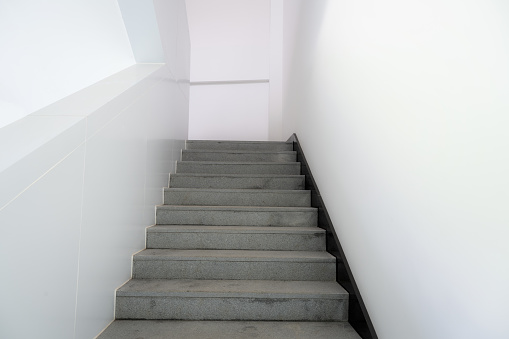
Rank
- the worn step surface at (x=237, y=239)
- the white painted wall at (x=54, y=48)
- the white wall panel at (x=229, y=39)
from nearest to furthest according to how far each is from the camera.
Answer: the worn step surface at (x=237, y=239) → the white painted wall at (x=54, y=48) → the white wall panel at (x=229, y=39)

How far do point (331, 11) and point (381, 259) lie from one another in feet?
5.31

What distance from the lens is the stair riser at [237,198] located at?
2518 millimetres

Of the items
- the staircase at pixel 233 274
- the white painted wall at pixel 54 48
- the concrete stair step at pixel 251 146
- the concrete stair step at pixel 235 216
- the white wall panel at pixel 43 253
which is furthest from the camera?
the concrete stair step at pixel 251 146

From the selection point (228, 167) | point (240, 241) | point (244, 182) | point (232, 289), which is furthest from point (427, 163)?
point (228, 167)

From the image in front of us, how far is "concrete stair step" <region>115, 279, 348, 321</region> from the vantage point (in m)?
1.57

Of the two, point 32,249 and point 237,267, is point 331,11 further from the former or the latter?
point 32,249

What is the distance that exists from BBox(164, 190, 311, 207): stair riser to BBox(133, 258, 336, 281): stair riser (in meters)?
0.76

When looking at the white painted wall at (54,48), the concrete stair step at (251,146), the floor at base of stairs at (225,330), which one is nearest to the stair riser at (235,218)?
the floor at base of stairs at (225,330)

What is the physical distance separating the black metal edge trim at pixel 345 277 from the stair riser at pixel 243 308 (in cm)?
8

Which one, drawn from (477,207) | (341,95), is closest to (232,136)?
(341,95)

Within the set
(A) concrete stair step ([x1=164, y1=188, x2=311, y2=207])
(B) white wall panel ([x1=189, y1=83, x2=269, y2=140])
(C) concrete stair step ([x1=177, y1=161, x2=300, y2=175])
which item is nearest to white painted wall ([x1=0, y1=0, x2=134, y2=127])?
(C) concrete stair step ([x1=177, y1=161, x2=300, y2=175])

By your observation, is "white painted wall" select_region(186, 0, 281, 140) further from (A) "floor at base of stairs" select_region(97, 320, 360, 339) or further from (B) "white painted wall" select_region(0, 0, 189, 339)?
(A) "floor at base of stairs" select_region(97, 320, 360, 339)

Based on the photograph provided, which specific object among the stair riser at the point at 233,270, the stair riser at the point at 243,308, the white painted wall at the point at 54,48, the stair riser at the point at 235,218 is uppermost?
the white painted wall at the point at 54,48

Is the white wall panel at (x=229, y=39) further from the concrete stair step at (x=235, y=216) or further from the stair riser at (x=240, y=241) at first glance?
the stair riser at (x=240, y=241)
